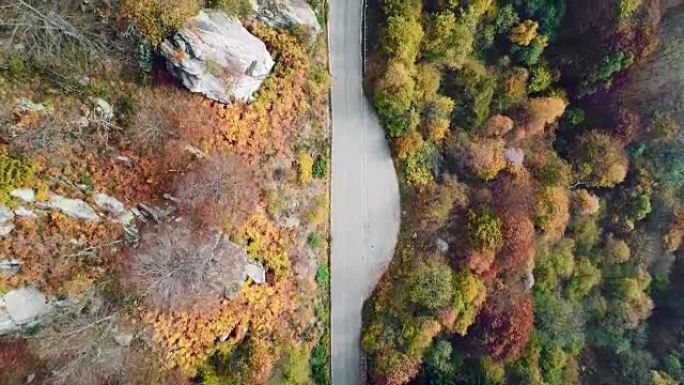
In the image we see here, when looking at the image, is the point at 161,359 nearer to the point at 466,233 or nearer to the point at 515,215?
the point at 466,233

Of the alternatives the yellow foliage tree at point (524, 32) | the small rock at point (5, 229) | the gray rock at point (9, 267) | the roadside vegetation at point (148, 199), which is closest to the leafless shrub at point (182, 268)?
the roadside vegetation at point (148, 199)

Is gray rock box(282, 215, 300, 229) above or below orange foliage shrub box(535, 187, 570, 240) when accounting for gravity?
below

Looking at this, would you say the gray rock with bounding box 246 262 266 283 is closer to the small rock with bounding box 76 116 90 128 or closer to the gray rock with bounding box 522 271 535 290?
the small rock with bounding box 76 116 90 128

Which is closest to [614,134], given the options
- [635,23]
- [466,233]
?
[635,23]

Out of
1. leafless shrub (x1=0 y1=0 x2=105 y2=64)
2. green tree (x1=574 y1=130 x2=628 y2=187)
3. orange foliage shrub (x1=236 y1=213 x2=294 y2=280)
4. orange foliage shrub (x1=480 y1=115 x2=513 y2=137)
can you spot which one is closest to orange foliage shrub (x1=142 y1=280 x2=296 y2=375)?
orange foliage shrub (x1=236 y1=213 x2=294 y2=280)

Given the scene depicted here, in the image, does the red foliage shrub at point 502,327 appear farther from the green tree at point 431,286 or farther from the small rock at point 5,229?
the small rock at point 5,229

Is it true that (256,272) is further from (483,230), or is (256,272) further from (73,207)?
(483,230)

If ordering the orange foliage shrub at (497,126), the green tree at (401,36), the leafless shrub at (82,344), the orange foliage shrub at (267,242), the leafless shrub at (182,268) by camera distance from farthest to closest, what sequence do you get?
the orange foliage shrub at (497,126), the green tree at (401,36), the orange foliage shrub at (267,242), the leafless shrub at (182,268), the leafless shrub at (82,344)
